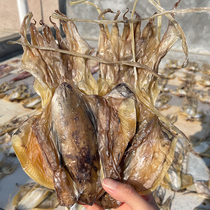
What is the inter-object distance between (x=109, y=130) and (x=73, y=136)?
0.44 feet

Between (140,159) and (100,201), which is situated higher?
(140,159)

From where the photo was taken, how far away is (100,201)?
77 centimetres

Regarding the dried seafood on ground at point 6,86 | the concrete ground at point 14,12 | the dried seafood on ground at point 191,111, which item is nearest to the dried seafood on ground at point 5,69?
the dried seafood on ground at point 6,86

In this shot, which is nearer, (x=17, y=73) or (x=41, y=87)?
(x=41, y=87)

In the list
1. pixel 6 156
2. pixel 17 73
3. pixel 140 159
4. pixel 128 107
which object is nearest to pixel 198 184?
pixel 140 159

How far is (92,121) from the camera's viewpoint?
2.25ft

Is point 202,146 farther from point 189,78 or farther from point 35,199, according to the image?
point 189,78

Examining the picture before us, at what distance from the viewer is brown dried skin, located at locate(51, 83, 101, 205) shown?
64cm

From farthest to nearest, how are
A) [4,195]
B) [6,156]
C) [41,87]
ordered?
1. [6,156]
2. [4,195]
3. [41,87]

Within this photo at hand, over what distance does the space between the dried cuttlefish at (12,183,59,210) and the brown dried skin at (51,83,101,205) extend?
0.50 metres

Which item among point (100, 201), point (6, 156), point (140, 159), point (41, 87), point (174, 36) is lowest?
point (6, 156)

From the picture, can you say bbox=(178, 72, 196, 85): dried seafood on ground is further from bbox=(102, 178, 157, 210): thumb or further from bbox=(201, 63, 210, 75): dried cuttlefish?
bbox=(102, 178, 157, 210): thumb

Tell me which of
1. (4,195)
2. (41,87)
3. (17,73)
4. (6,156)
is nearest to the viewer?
(41,87)

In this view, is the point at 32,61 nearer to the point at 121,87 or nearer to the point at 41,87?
the point at 41,87
